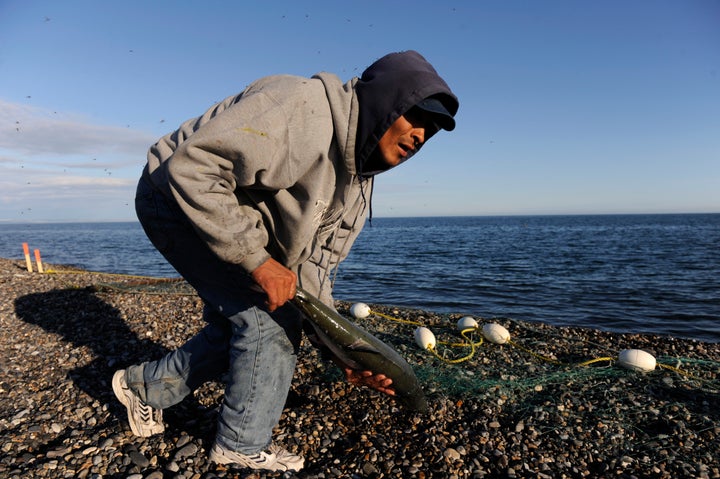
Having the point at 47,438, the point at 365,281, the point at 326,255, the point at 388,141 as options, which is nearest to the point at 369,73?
the point at 388,141

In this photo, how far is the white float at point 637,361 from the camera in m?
4.75

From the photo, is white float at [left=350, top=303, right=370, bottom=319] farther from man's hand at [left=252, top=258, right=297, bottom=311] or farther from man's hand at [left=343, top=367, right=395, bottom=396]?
man's hand at [left=252, top=258, right=297, bottom=311]

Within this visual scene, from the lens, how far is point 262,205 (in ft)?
7.64

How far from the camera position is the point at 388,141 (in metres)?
2.38

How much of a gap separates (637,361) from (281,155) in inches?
189

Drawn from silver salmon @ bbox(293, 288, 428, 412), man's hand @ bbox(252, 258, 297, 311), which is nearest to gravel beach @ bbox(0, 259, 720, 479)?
silver salmon @ bbox(293, 288, 428, 412)

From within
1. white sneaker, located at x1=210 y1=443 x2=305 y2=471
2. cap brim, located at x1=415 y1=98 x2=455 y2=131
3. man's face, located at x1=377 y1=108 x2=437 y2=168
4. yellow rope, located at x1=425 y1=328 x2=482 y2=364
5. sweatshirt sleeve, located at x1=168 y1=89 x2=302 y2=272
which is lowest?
yellow rope, located at x1=425 y1=328 x2=482 y2=364

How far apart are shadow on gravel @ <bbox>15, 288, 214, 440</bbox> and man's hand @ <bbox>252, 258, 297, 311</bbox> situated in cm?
173

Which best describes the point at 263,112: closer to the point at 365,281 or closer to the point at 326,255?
the point at 326,255

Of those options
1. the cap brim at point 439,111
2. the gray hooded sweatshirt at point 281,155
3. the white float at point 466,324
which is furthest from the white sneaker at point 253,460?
the white float at point 466,324

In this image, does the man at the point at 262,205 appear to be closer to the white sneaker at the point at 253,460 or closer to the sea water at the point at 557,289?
the white sneaker at the point at 253,460

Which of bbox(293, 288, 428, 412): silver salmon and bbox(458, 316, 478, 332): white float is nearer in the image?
bbox(293, 288, 428, 412): silver salmon

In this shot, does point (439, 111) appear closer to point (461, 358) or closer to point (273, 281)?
point (273, 281)

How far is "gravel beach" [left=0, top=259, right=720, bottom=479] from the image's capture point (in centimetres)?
280
